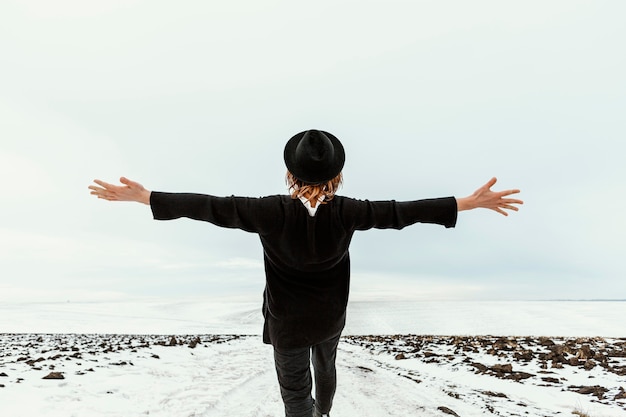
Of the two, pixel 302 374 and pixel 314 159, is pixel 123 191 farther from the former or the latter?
pixel 302 374

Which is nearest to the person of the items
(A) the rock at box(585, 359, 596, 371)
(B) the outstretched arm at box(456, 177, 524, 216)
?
(B) the outstretched arm at box(456, 177, 524, 216)

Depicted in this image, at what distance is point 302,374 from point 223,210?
5.09 feet

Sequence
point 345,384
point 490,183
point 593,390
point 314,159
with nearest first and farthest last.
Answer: point 314,159, point 490,183, point 593,390, point 345,384

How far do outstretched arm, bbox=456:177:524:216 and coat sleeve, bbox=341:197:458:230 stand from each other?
0.35ft

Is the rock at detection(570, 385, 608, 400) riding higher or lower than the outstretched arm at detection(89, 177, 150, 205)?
lower

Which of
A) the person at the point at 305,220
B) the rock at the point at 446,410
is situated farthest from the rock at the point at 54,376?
the rock at the point at 446,410

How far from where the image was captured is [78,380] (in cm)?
634

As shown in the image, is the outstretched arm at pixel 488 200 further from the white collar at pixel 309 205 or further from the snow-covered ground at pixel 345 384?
the snow-covered ground at pixel 345 384

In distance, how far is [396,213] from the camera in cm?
308

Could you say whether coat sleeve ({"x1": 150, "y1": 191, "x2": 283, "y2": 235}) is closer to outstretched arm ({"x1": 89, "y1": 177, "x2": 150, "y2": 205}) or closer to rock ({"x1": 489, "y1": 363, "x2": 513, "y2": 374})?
outstretched arm ({"x1": 89, "y1": 177, "x2": 150, "y2": 205})

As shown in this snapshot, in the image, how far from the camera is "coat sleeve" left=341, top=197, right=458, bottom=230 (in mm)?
3064

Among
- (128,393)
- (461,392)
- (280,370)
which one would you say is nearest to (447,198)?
(280,370)

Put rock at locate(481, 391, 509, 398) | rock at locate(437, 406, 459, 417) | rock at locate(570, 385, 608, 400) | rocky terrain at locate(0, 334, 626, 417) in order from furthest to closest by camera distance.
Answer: rock at locate(570, 385, 608, 400), rock at locate(481, 391, 509, 398), rocky terrain at locate(0, 334, 626, 417), rock at locate(437, 406, 459, 417)

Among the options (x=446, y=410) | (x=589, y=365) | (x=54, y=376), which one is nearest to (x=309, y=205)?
(x=446, y=410)
